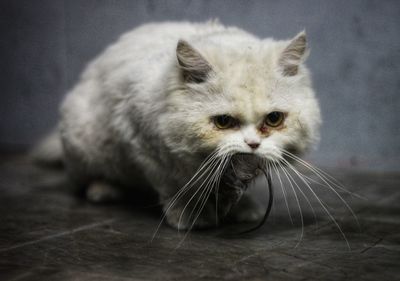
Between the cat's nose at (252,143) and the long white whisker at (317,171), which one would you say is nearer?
the cat's nose at (252,143)

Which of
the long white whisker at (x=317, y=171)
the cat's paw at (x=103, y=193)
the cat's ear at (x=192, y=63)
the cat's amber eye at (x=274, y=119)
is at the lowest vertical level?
the cat's paw at (x=103, y=193)

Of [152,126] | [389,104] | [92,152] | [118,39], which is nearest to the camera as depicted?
[152,126]

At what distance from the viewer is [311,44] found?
3521 millimetres

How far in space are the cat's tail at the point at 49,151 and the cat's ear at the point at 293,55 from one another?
2034 mm

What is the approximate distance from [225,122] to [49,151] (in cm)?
210

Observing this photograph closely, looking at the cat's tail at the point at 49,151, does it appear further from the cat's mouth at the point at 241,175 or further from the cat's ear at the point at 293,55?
the cat's ear at the point at 293,55

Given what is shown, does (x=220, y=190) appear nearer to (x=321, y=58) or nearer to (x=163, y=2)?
(x=163, y=2)

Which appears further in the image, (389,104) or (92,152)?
(389,104)

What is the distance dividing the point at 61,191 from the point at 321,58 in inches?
73.0

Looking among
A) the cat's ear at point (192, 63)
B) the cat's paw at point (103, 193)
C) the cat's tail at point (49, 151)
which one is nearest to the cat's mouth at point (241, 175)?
the cat's ear at point (192, 63)

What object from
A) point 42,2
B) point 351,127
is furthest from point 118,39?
point 351,127

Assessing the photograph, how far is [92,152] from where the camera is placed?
9.79 ft

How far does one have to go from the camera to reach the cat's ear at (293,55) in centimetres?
228

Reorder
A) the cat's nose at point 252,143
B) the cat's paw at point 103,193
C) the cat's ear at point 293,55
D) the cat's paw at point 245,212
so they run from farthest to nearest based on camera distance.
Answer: the cat's paw at point 103,193, the cat's paw at point 245,212, the cat's ear at point 293,55, the cat's nose at point 252,143
